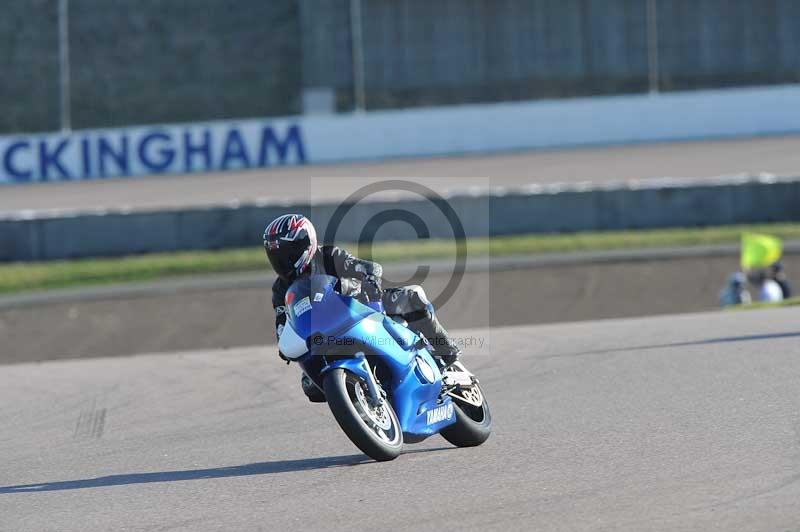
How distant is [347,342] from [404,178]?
2110cm

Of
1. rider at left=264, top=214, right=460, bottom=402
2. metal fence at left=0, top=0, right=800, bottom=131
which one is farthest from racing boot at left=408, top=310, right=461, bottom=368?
metal fence at left=0, top=0, right=800, bottom=131

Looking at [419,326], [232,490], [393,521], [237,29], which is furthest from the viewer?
[237,29]

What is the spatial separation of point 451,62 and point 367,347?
103 ft

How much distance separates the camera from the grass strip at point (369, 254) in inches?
803

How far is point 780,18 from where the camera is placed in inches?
1449

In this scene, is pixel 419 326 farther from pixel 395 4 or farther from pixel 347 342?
pixel 395 4

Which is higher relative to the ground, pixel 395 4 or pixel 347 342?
pixel 395 4

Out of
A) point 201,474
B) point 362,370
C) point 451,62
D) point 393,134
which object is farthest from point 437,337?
point 451,62

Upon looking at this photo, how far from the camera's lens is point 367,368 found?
6.25m

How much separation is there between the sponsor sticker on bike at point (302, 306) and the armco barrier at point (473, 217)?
48.7 ft

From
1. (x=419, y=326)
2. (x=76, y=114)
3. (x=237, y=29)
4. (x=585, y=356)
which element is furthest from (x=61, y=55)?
(x=419, y=326)

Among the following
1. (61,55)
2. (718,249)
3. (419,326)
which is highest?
(61,55)

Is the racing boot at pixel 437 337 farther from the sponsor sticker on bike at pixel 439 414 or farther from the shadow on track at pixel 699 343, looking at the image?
the shadow on track at pixel 699 343

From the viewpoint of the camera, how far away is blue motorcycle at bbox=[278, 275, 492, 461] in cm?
616
